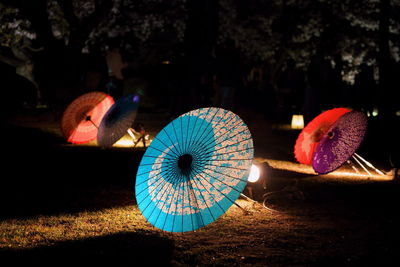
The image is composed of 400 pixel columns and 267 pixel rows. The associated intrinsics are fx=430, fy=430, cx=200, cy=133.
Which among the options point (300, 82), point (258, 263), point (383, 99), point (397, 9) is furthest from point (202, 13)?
point (397, 9)

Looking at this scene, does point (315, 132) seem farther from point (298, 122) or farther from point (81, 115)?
point (298, 122)

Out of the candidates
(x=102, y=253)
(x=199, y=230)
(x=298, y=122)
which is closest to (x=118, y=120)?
(x=199, y=230)

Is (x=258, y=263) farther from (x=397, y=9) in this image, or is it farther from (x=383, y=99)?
(x=397, y=9)

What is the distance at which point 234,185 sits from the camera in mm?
5219

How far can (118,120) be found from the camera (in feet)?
37.5

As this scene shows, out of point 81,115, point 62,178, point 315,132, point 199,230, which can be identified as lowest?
point 62,178

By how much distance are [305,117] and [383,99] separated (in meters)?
3.93

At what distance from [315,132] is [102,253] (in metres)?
5.52

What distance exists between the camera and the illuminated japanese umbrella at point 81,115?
44.0 ft

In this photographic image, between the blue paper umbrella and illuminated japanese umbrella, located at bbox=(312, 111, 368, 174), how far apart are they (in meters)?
3.01

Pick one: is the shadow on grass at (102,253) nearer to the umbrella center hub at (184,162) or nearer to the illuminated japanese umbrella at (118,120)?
the umbrella center hub at (184,162)

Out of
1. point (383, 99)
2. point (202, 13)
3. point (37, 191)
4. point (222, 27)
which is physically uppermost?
point (222, 27)

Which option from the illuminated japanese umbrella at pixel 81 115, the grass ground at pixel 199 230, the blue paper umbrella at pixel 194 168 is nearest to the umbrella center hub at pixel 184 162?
the blue paper umbrella at pixel 194 168

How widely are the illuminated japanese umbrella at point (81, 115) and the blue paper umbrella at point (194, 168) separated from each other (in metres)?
8.56
